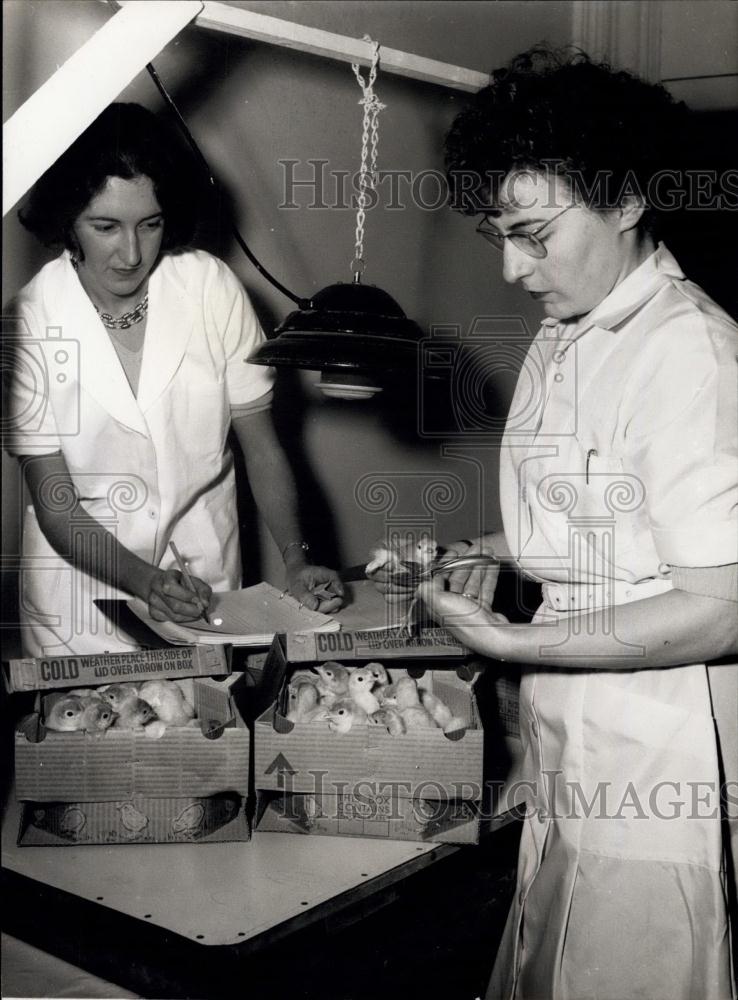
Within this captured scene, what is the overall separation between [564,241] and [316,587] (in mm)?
708

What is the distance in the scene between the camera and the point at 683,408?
982 millimetres

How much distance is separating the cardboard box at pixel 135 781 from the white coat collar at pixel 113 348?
0.44 metres

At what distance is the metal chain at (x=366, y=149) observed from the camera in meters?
1.52

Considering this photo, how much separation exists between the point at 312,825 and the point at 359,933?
161mm

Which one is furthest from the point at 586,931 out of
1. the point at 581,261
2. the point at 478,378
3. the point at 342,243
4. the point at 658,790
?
the point at 342,243

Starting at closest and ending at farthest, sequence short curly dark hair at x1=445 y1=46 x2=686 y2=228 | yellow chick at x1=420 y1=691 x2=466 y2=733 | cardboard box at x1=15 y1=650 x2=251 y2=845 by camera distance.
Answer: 1. short curly dark hair at x1=445 y1=46 x2=686 y2=228
2. cardboard box at x1=15 y1=650 x2=251 y2=845
3. yellow chick at x1=420 y1=691 x2=466 y2=733

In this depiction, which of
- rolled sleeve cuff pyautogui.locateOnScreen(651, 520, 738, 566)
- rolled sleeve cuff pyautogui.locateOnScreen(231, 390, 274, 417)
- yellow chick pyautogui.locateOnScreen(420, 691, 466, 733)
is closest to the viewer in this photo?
rolled sleeve cuff pyautogui.locateOnScreen(651, 520, 738, 566)

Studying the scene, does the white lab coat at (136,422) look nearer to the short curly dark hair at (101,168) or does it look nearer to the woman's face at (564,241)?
the short curly dark hair at (101,168)

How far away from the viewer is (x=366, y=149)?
5.14 ft

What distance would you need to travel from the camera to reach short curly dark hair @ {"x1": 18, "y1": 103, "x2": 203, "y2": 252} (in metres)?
1.33

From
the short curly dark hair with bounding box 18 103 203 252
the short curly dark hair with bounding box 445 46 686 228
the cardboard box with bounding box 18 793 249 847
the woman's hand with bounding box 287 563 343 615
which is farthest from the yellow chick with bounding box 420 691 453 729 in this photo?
the short curly dark hair with bounding box 18 103 203 252

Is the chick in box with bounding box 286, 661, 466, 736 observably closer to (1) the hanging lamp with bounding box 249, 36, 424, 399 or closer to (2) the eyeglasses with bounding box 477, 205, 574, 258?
(1) the hanging lamp with bounding box 249, 36, 424, 399

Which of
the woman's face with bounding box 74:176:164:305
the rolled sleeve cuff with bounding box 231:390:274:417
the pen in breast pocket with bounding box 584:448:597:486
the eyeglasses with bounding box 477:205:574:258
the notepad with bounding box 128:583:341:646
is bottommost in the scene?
the notepad with bounding box 128:583:341:646

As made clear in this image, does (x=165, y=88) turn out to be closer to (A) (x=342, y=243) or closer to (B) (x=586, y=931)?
(A) (x=342, y=243)
